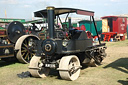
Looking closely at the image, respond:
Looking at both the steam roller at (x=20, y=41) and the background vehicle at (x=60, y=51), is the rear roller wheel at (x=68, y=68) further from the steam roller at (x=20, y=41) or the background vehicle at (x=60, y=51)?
the steam roller at (x=20, y=41)

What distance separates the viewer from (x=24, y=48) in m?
7.92

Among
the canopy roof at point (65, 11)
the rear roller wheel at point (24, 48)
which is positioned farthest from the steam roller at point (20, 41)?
the canopy roof at point (65, 11)

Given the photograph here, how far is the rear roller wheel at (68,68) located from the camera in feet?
14.8

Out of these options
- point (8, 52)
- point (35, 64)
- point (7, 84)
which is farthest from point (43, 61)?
point (8, 52)

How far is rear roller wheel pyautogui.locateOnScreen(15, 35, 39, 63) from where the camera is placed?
24.6 feet

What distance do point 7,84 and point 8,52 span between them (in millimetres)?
2661

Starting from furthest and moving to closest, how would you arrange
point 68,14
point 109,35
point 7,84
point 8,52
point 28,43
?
point 109,35 → point 28,43 → point 8,52 → point 68,14 → point 7,84

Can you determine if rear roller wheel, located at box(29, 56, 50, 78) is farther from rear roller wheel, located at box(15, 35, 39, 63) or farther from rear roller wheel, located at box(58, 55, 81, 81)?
rear roller wheel, located at box(15, 35, 39, 63)

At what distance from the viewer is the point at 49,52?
4.81m

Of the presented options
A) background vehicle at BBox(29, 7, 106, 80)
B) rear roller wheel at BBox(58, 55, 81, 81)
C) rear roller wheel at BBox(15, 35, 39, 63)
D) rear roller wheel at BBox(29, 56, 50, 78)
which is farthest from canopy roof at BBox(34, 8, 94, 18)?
rear roller wheel at BBox(29, 56, 50, 78)

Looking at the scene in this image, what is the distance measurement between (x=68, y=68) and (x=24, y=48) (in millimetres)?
4001

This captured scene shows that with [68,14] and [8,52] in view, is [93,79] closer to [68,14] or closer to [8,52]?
[68,14]

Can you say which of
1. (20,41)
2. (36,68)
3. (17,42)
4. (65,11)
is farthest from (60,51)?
(17,42)

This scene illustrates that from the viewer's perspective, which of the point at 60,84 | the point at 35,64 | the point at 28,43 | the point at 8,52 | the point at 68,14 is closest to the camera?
the point at 60,84
